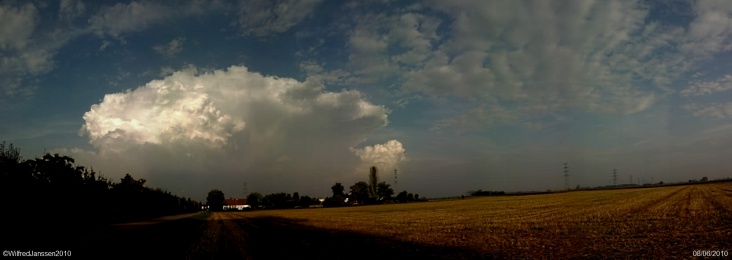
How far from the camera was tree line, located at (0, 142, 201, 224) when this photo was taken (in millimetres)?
40812

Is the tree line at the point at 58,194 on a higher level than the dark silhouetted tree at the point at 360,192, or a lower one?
higher

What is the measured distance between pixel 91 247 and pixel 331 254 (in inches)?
515

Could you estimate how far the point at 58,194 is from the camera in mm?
49656

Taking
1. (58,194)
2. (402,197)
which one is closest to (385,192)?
(402,197)

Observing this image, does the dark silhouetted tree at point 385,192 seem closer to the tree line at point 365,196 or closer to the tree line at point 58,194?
the tree line at point 365,196

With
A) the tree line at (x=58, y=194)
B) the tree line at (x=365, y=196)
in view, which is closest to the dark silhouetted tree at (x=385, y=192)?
the tree line at (x=365, y=196)

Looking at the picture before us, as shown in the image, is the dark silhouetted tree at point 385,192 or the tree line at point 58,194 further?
the dark silhouetted tree at point 385,192

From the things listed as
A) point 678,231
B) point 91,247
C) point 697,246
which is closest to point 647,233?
point 678,231

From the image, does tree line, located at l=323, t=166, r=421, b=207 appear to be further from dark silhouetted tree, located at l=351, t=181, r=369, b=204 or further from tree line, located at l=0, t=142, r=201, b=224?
tree line, located at l=0, t=142, r=201, b=224

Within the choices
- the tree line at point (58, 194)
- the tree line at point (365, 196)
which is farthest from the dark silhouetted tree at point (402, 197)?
the tree line at point (58, 194)

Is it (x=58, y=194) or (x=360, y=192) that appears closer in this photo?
(x=58, y=194)

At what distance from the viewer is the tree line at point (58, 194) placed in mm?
40812

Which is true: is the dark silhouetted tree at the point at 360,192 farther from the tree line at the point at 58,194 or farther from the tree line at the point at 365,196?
the tree line at the point at 58,194

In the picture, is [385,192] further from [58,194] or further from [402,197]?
[58,194]
